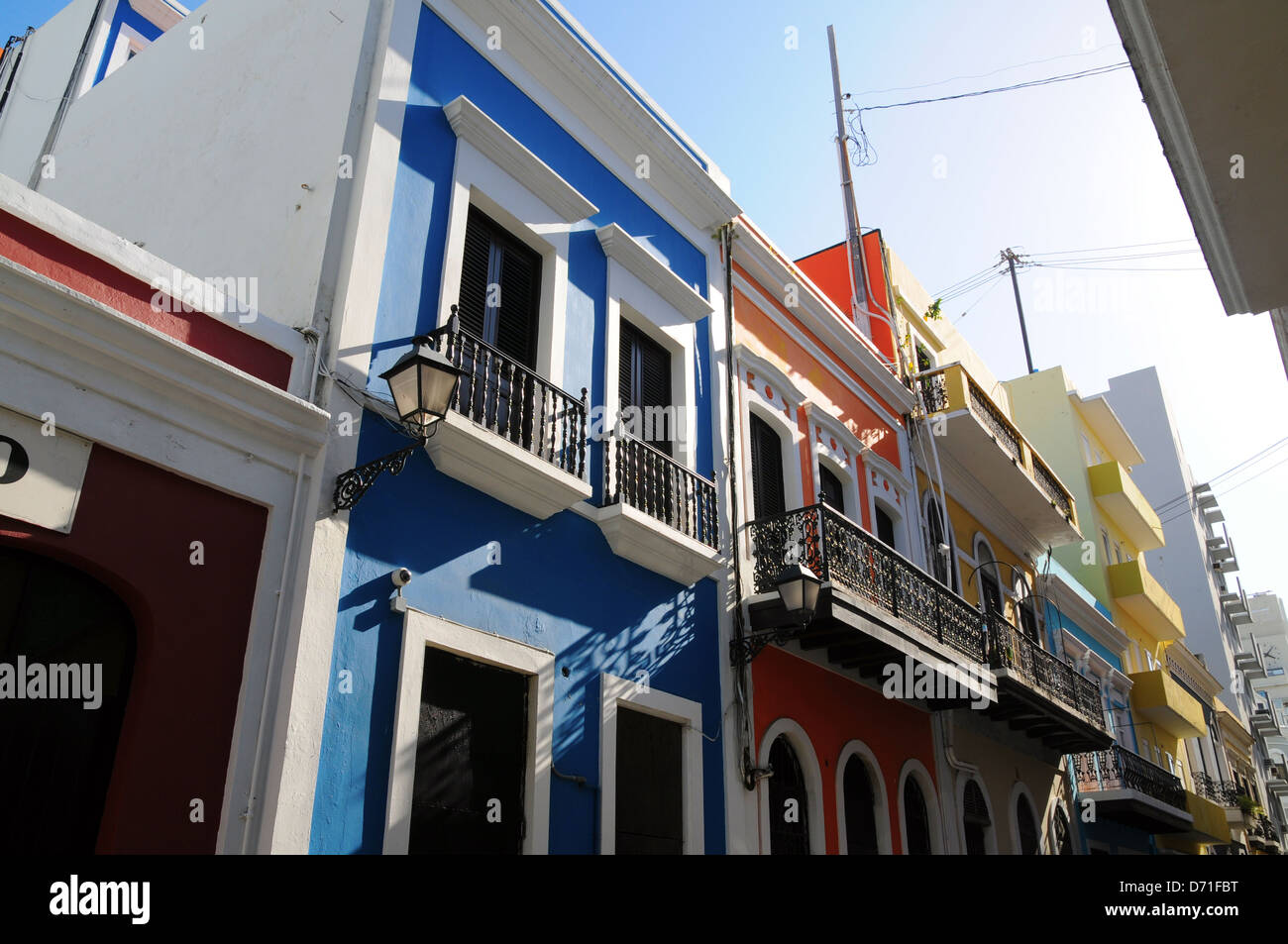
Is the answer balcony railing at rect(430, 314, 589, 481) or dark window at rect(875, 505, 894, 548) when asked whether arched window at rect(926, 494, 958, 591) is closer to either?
dark window at rect(875, 505, 894, 548)

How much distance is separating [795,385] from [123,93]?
7.82 meters

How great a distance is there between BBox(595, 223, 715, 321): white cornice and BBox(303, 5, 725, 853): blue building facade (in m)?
0.02

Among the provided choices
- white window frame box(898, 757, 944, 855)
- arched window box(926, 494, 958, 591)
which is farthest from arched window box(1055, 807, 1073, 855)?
white window frame box(898, 757, 944, 855)

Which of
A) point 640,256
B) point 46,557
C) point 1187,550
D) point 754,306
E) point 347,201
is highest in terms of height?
point 1187,550

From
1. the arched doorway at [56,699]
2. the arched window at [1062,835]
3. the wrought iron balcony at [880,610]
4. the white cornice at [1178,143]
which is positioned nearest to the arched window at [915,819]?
the wrought iron balcony at [880,610]

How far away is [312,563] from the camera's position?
575 centimetres

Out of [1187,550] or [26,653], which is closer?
[26,653]

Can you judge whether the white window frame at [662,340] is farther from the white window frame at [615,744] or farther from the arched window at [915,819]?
the arched window at [915,819]

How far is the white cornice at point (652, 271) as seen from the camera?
9234mm

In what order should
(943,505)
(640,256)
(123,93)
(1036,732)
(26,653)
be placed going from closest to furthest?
(26,653)
(640,256)
(123,93)
(943,505)
(1036,732)

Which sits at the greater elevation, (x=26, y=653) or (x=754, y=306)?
(x=754, y=306)

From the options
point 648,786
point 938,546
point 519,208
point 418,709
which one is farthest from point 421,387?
point 938,546

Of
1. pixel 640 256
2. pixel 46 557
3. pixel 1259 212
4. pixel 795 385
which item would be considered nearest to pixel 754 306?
pixel 795 385

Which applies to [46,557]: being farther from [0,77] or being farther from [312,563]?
→ [0,77]
